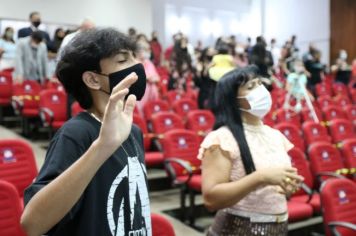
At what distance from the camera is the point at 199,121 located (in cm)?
483

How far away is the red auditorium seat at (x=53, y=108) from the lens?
5.03 metres

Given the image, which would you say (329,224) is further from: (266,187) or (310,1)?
(310,1)

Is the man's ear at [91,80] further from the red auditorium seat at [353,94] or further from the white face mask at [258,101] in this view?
the red auditorium seat at [353,94]

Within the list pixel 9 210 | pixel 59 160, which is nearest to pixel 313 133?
pixel 9 210

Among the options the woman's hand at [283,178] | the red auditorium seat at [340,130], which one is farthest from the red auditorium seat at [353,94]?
the woman's hand at [283,178]

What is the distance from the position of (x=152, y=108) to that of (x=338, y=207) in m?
2.96

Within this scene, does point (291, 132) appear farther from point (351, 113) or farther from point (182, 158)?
point (351, 113)

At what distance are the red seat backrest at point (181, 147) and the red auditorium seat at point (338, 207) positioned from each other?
1.40m

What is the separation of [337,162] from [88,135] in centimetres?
334

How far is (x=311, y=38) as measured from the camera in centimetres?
1492

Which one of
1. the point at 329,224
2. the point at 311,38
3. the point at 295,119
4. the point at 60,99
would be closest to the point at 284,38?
the point at 311,38

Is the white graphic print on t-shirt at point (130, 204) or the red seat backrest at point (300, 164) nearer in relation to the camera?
the white graphic print on t-shirt at point (130, 204)

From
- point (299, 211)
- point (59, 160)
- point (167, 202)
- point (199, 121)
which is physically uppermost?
point (59, 160)

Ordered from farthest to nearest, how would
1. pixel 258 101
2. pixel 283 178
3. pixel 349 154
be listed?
pixel 349 154
pixel 258 101
pixel 283 178
